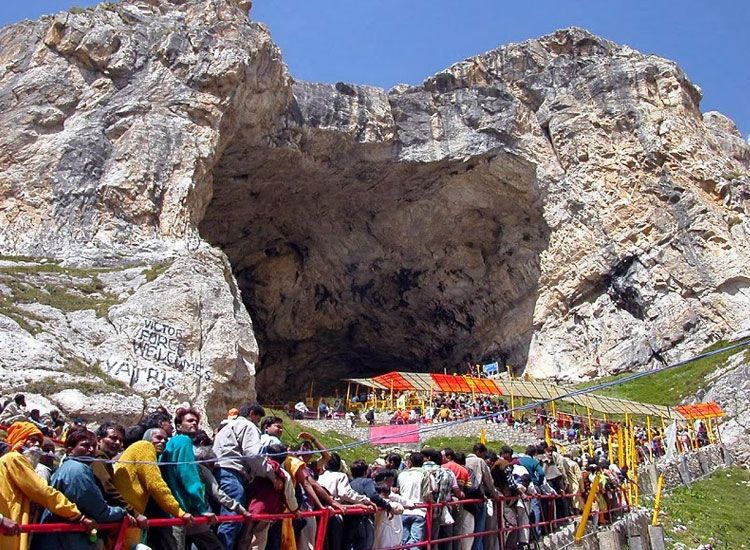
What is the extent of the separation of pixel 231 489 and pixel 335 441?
1601cm

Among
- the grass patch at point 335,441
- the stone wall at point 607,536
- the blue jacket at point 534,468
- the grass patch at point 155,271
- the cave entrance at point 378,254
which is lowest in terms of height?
the stone wall at point 607,536

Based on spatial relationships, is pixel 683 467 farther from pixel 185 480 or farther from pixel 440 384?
pixel 185 480

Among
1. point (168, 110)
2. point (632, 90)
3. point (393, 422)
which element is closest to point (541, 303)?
point (632, 90)

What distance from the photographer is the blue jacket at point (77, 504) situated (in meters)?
4.31

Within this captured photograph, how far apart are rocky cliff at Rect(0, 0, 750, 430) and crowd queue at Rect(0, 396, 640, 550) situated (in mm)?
10100

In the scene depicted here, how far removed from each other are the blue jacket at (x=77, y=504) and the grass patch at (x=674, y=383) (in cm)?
2572

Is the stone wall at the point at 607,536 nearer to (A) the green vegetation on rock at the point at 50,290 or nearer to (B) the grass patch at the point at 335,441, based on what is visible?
(B) the grass patch at the point at 335,441

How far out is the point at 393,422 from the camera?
962 inches

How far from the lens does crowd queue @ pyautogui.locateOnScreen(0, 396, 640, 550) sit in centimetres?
438

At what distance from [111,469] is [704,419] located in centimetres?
2322

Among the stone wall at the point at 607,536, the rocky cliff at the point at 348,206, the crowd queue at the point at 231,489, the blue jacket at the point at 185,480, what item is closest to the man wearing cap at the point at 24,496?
the crowd queue at the point at 231,489

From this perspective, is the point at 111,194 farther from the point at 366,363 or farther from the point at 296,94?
the point at 366,363

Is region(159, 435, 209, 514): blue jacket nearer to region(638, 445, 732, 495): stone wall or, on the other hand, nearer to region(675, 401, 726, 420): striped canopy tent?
region(638, 445, 732, 495): stone wall

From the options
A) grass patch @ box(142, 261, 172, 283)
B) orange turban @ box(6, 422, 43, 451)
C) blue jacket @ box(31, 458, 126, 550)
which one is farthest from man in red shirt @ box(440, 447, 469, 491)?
grass patch @ box(142, 261, 172, 283)
